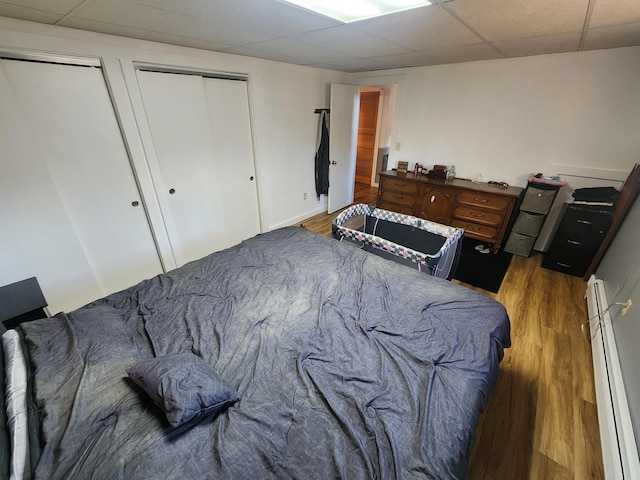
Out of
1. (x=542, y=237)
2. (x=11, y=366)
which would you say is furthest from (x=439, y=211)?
(x=11, y=366)

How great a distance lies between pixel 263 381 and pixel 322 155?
3407mm

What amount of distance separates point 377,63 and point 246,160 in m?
1.88

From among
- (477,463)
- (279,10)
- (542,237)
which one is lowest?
(477,463)

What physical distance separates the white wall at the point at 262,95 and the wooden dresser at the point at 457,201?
1.25 metres

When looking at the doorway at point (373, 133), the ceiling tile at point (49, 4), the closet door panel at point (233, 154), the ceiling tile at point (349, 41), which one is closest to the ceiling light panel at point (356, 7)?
the ceiling tile at point (349, 41)

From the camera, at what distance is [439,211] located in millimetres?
3391

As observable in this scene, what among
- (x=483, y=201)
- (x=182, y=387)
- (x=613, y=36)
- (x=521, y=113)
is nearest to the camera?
(x=182, y=387)

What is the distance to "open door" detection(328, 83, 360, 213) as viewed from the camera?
3.75 metres

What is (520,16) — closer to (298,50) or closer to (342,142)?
(298,50)

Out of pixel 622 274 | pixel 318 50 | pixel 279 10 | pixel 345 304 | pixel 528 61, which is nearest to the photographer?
pixel 279 10

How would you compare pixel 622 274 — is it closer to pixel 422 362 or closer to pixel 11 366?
pixel 422 362

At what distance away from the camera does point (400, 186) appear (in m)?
3.61

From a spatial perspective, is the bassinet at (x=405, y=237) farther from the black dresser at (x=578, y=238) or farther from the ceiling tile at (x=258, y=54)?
the ceiling tile at (x=258, y=54)

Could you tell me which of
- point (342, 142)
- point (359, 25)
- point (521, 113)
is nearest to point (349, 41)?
point (359, 25)
